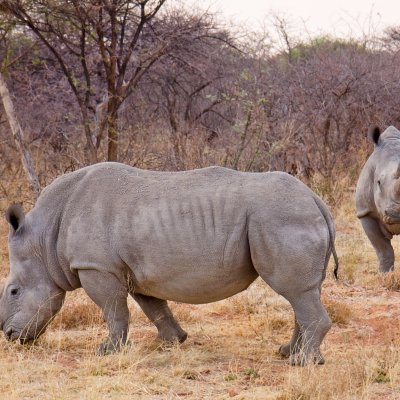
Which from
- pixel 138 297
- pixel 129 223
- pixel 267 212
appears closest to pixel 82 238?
pixel 129 223

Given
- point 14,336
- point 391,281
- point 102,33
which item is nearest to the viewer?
point 14,336

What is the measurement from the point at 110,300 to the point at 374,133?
3.83 metres

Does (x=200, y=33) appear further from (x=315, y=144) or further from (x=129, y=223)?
(x=129, y=223)

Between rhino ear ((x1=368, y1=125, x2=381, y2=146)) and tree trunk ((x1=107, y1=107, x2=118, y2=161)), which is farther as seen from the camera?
tree trunk ((x1=107, y1=107, x2=118, y2=161))

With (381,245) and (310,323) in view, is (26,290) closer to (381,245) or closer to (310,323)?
(310,323)

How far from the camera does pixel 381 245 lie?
8.83 meters

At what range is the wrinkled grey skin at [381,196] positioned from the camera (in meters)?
8.24

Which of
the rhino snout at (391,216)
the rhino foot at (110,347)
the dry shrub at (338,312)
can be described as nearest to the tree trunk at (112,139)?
the rhino snout at (391,216)

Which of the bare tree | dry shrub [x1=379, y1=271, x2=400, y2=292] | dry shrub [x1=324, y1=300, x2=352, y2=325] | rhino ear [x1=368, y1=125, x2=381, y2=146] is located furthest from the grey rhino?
the bare tree

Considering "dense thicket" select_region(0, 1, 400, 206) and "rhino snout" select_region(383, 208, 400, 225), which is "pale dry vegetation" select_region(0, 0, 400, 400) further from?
"rhino snout" select_region(383, 208, 400, 225)

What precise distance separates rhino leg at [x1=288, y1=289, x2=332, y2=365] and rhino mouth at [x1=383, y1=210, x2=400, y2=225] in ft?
9.17

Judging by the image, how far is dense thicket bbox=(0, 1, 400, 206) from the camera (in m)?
12.1

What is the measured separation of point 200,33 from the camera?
500 inches

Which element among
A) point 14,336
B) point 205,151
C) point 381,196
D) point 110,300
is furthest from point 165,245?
point 205,151
